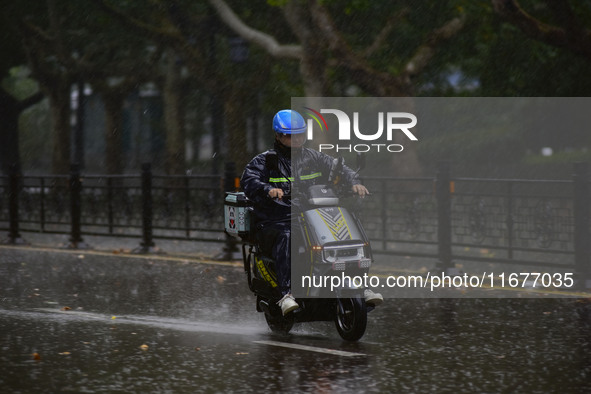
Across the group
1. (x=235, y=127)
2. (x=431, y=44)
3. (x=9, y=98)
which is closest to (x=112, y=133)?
(x=9, y=98)

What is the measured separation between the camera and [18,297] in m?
11.8

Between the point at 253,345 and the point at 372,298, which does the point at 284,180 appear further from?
the point at 253,345

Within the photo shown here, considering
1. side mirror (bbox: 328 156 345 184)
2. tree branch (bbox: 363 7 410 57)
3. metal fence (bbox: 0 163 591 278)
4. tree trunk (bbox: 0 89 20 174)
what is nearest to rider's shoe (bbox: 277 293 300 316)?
side mirror (bbox: 328 156 345 184)

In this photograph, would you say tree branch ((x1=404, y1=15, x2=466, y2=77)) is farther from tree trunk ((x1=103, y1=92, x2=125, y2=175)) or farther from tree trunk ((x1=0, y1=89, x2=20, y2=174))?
tree trunk ((x1=0, y1=89, x2=20, y2=174))

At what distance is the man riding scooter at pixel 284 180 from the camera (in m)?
8.60

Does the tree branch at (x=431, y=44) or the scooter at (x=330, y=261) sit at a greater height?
the tree branch at (x=431, y=44)

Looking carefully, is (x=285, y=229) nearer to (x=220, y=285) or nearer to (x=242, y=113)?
(x=220, y=285)

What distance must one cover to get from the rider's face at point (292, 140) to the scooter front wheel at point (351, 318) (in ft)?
4.27

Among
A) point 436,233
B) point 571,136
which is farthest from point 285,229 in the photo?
point 571,136

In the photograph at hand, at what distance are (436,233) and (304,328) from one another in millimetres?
5324

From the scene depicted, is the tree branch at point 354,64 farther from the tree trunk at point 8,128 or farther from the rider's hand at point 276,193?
the tree trunk at point 8,128

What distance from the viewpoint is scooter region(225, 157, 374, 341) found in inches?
332

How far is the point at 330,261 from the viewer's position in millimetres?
8398

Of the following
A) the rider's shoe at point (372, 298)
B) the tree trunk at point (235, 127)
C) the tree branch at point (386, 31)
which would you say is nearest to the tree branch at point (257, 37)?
the tree branch at point (386, 31)
